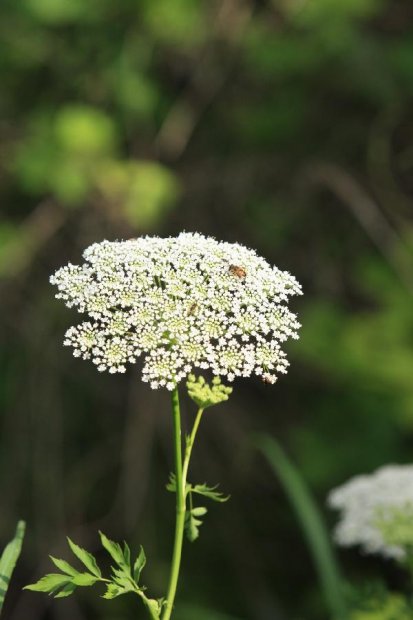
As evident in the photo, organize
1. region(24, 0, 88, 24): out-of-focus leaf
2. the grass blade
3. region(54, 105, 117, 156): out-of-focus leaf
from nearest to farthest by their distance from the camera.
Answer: the grass blade, region(24, 0, 88, 24): out-of-focus leaf, region(54, 105, 117, 156): out-of-focus leaf

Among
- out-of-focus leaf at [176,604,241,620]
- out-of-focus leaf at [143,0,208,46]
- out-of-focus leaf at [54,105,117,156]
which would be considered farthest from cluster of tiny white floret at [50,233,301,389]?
out-of-focus leaf at [143,0,208,46]

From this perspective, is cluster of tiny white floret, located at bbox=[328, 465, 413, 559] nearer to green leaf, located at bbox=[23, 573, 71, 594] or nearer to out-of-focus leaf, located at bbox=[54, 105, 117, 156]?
green leaf, located at bbox=[23, 573, 71, 594]

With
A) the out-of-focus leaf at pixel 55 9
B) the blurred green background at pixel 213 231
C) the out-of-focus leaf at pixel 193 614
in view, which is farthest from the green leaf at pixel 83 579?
the out-of-focus leaf at pixel 55 9

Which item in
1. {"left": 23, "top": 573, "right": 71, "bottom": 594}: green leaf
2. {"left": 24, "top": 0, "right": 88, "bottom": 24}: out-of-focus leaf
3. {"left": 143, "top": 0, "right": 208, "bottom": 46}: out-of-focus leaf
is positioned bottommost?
{"left": 23, "top": 573, "right": 71, "bottom": 594}: green leaf

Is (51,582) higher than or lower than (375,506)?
lower

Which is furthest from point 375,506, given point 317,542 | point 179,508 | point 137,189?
point 137,189

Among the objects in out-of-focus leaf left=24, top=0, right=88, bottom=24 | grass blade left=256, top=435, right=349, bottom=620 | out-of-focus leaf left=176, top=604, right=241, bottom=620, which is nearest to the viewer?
grass blade left=256, top=435, right=349, bottom=620

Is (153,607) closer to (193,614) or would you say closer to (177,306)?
(177,306)

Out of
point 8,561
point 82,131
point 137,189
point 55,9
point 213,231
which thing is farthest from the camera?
point 213,231

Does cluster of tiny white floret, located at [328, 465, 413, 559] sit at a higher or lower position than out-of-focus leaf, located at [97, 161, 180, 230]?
lower
